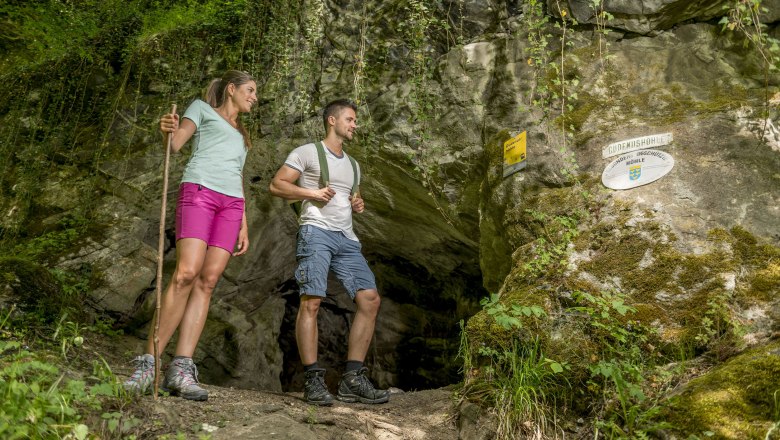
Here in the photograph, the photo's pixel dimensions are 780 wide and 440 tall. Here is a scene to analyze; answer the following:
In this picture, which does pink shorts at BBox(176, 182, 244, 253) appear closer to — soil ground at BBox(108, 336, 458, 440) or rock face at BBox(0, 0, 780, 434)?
soil ground at BBox(108, 336, 458, 440)

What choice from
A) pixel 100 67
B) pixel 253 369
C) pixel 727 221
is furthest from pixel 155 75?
pixel 727 221

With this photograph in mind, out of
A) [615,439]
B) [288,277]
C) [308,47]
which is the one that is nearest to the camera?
[615,439]

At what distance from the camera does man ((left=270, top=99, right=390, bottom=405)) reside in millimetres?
4070

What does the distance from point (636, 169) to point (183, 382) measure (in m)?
3.24

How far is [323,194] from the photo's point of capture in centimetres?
419

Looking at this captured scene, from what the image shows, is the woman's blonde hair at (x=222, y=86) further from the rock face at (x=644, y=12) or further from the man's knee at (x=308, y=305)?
the rock face at (x=644, y=12)

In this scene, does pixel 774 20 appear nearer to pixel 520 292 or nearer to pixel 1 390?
pixel 520 292

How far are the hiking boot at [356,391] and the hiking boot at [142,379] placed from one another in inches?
53.7

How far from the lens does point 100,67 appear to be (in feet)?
22.8

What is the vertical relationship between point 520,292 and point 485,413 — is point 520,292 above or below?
above

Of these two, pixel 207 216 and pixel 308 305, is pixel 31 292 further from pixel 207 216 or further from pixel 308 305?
pixel 308 305

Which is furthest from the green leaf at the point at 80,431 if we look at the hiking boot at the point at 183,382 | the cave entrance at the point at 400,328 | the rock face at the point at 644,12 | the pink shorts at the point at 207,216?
the cave entrance at the point at 400,328

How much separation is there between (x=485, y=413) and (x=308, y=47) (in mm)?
4298

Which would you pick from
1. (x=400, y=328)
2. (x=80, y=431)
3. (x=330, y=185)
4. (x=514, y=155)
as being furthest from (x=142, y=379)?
(x=400, y=328)
